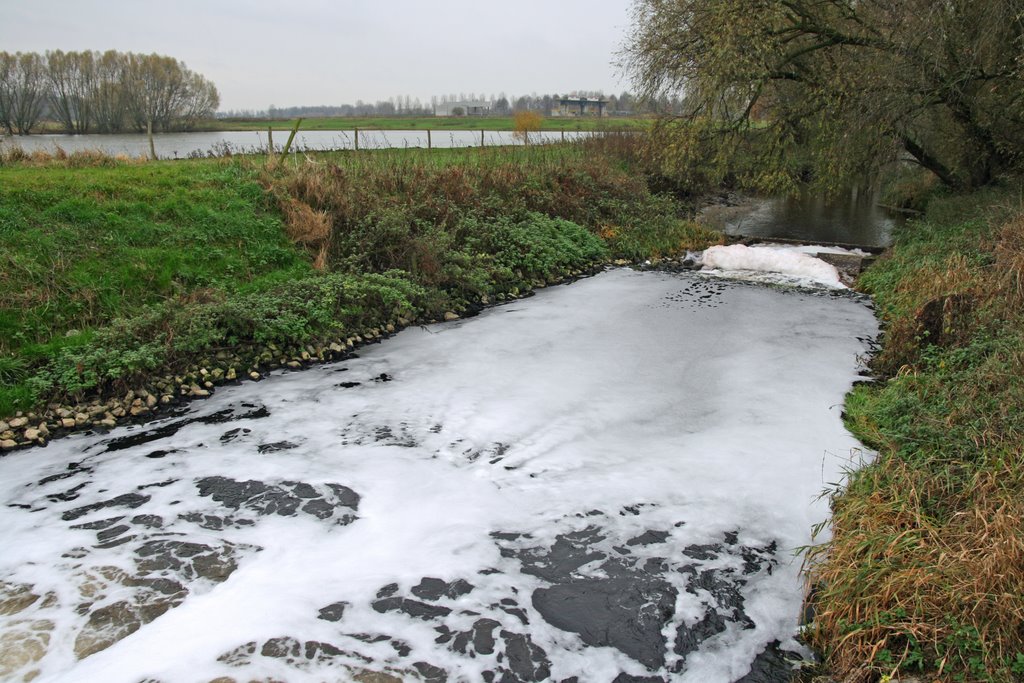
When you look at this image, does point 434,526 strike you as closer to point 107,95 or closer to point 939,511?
point 939,511

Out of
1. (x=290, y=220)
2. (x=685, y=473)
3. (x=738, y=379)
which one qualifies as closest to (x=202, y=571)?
(x=685, y=473)

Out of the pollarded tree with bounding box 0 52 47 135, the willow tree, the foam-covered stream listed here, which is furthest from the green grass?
the pollarded tree with bounding box 0 52 47 135

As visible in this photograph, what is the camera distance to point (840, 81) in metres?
15.9

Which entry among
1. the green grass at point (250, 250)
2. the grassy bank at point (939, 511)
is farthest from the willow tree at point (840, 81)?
the grassy bank at point (939, 511)

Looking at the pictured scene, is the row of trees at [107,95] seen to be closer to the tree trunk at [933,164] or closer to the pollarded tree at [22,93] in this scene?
the pollarded tree at [22,93]

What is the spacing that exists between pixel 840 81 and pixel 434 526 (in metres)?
15.2

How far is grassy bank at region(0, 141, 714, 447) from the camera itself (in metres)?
8.43

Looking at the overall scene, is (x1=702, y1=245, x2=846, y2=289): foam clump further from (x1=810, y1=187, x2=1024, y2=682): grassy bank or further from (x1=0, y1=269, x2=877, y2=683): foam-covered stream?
(x1=810, y1=187, x2=1024, y2=682): grassy bank

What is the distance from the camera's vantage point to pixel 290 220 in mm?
12664

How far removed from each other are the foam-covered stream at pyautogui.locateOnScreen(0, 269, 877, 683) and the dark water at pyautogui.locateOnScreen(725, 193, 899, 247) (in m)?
10.2

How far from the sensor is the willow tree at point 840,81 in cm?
1296

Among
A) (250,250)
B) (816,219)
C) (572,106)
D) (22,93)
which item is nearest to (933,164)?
(816,219)

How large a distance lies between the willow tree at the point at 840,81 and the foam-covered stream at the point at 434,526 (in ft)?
24.4

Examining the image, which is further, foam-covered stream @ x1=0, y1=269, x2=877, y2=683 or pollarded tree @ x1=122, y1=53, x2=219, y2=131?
pollarded tree @ x1=122, y1=53, x2=219, y2=131
